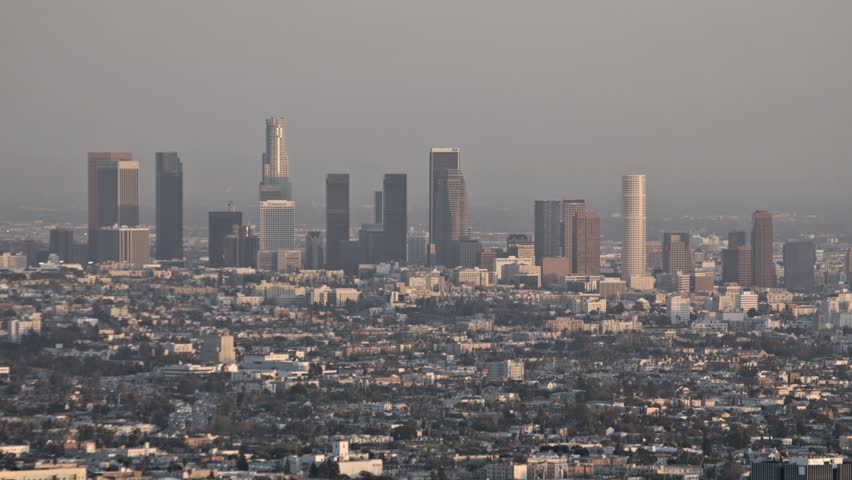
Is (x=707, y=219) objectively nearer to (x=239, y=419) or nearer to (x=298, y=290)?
(x=298, y=290)

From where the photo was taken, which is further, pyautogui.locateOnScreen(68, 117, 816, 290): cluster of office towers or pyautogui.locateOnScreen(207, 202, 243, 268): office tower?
pyautogui.locateOnScreen(207, 202, 243, 268): office tower

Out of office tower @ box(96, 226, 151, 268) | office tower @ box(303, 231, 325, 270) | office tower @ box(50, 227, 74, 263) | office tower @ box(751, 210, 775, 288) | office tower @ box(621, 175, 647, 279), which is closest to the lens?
office tower @ box(751, 210, 775, 288)

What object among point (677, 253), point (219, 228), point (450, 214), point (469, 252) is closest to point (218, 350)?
point (219, 228)

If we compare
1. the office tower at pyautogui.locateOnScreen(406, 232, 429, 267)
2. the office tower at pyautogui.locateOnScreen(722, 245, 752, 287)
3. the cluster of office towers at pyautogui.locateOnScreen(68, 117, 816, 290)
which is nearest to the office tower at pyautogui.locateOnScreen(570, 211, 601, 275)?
the cluster of office towers at pyautogui.locateOnScreen(68, 117, 816, 290)

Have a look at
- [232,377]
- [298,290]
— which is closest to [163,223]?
[298,290]

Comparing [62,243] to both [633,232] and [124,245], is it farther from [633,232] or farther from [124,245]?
[633,232]

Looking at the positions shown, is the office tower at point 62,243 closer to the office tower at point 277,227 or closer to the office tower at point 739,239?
the office tower at point 277,227

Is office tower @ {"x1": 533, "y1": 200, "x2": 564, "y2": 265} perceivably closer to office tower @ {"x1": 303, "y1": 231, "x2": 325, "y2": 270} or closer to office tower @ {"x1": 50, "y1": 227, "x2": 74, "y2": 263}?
office tower @ {"x1": 303, "y1": 231, "x2": 325, "y2": 270}
